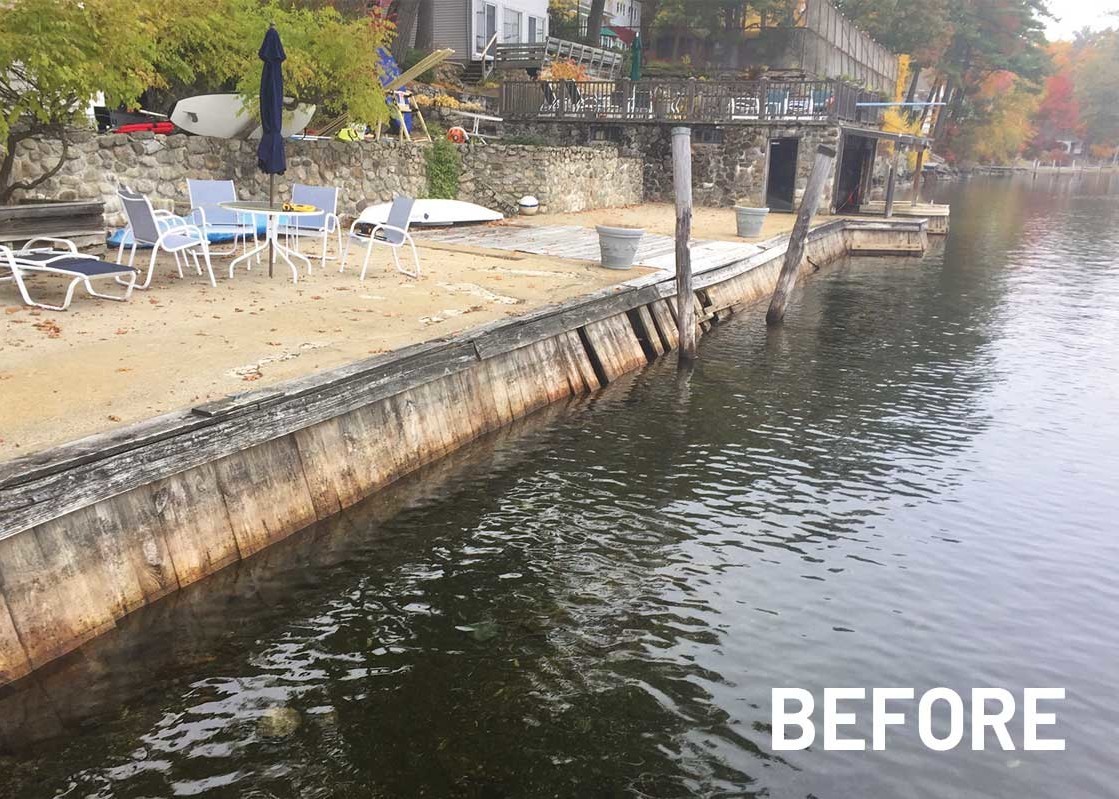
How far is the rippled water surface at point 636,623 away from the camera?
174 inches

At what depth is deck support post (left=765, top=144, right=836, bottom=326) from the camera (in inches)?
588

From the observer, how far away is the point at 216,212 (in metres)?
12.0

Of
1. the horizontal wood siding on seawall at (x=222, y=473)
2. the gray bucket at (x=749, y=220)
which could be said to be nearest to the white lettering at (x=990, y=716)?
the horizontal wood siding on seawall at (x=222, y=473)

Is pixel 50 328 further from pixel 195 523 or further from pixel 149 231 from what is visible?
pixel 195 523

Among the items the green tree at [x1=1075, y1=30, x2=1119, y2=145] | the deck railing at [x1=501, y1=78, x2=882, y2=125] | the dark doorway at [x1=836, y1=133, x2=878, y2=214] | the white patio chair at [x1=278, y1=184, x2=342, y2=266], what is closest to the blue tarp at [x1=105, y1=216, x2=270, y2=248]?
the white patio chair at [x1=278, y1=184, x2=342, y2=266]

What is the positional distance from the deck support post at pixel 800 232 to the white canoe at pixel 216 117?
375 inches

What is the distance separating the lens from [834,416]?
1062 centimetres

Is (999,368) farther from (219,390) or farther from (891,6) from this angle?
(891,6)

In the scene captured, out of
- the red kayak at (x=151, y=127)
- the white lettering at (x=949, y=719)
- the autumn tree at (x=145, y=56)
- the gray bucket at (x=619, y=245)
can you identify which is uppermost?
the autumn tree at (x=145, y=56)

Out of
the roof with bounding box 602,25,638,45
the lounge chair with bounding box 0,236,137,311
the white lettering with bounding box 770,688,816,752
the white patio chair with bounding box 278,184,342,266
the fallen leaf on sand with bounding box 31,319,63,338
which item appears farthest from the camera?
the roof with bounding box 602,25,638,45

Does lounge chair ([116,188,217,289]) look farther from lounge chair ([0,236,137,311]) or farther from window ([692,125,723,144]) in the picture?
window ([692,125,723,144])

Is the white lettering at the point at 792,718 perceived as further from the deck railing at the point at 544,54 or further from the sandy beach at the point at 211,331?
the deck railing at the point at 544,54

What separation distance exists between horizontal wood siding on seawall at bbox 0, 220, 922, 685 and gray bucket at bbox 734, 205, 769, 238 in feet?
34.6

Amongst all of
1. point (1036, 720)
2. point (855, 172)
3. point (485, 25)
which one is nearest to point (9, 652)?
point (1036, 720)
